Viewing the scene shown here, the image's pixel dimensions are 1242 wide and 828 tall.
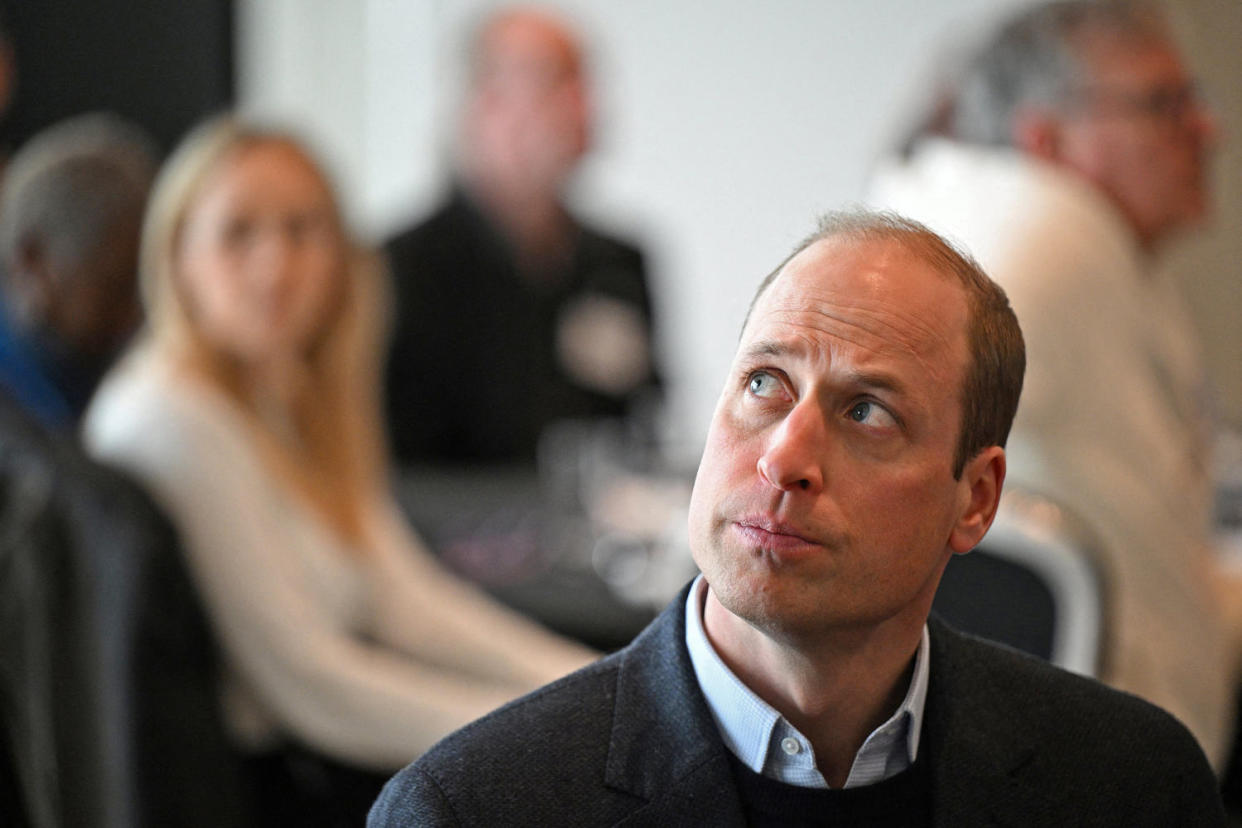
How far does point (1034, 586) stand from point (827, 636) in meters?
0.85

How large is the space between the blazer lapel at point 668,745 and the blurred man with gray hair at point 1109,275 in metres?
0.85

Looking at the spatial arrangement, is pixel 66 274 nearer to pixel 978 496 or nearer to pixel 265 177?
pixel 265 177

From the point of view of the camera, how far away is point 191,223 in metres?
2.38

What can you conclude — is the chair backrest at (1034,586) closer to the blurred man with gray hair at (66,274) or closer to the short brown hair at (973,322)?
the short brown hair at (973,322)

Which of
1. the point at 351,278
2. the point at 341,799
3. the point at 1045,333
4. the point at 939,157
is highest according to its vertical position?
the point at 939,157

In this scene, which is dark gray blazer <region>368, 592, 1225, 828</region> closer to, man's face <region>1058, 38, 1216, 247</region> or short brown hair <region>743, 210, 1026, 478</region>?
short brown hair <region>743, 210, 1026, 478</region>

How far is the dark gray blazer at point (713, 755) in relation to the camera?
0.98 metres

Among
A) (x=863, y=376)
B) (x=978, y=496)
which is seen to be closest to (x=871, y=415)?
(x=863, y=376)

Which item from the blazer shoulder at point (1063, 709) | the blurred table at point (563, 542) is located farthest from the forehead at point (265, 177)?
the blazer shoulder at point (1063, 709)

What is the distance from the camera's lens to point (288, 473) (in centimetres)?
231

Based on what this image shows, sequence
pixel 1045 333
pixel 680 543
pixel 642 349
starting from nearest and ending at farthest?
1. pixel 1045 333
2. pixel 680 543
3. pixel 642 349

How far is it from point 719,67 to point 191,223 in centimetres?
376

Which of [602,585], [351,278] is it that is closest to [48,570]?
[351,278]

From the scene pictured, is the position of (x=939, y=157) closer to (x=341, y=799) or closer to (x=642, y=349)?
(x=341, y=799)
